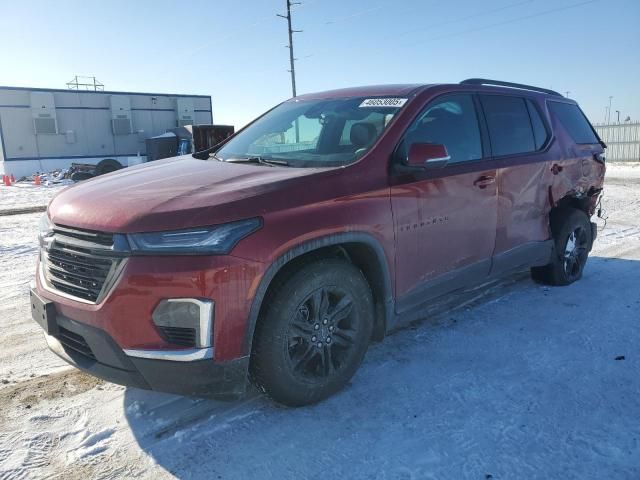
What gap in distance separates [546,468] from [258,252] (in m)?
1.74

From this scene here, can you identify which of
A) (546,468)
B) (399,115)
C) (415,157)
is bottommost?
(546,468)

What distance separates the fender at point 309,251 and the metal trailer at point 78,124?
29114mm

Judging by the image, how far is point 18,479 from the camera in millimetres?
2463

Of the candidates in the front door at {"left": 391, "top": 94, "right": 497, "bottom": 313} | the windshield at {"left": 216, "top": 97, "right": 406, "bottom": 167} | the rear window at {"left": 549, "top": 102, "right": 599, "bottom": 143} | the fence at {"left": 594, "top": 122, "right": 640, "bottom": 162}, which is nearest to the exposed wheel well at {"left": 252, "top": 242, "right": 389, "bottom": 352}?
the front door at {"left": 391, "top": 94, "right": 497, "bottom": 313}

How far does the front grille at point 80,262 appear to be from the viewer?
2.53m

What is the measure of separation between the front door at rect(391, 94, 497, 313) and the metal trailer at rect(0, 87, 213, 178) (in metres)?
28.6

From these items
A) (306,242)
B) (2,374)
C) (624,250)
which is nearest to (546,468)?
(306,242)

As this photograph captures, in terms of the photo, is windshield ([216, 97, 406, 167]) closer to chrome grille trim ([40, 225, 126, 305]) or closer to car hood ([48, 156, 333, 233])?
car hood ([48, 156, 333, 233])

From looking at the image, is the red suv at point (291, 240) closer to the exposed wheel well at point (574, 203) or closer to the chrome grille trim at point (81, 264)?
the chrome grille trim at point (81, 264)

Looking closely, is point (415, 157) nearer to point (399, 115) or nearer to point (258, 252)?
point (399, 115)

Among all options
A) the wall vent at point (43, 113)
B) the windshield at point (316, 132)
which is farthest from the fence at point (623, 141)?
the wall vent at point (43, 113)

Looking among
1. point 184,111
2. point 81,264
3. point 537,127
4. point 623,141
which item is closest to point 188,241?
point 81,264

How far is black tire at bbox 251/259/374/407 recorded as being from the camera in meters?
2.76

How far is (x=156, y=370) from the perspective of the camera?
98.6 inches
